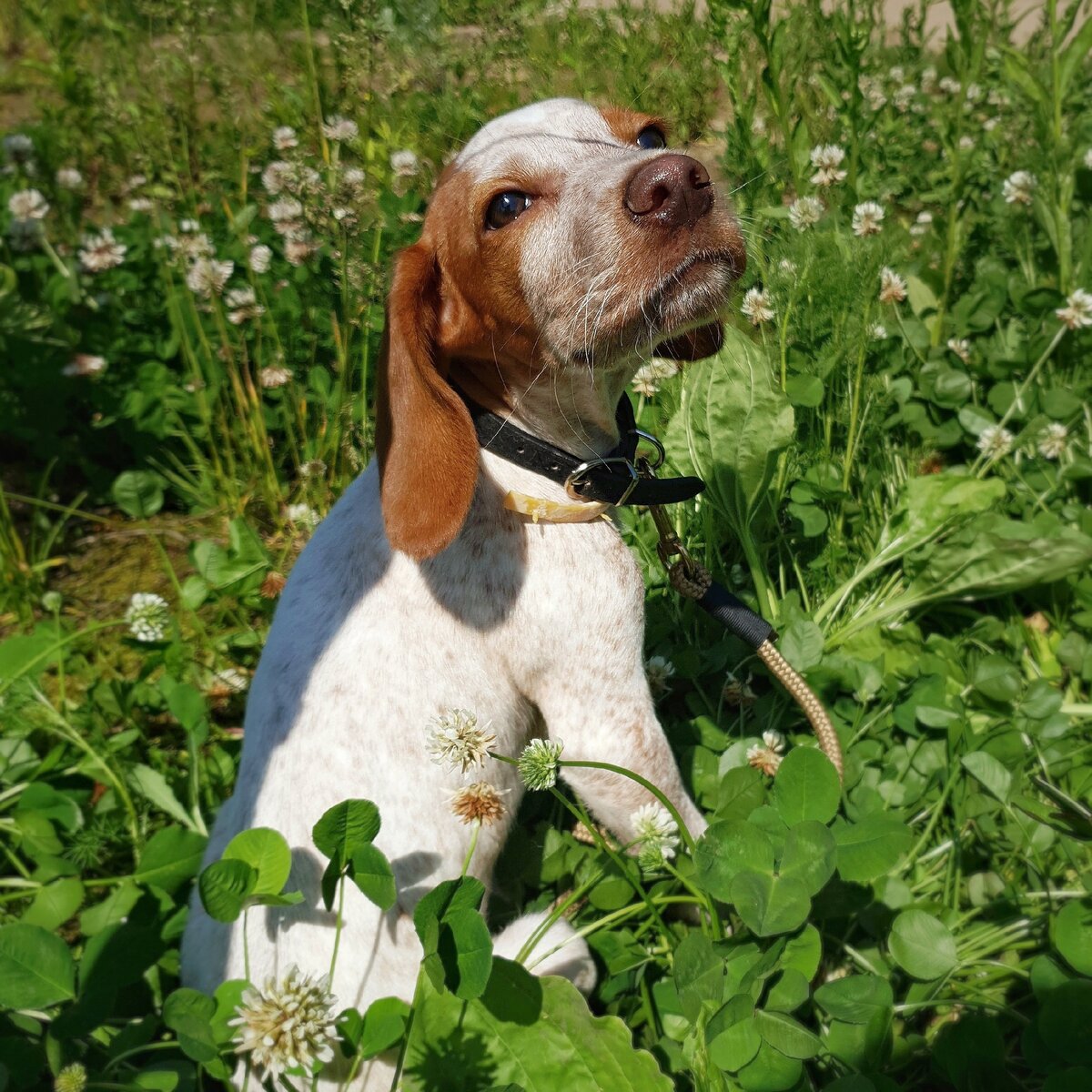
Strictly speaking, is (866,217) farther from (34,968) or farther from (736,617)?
(34,968)

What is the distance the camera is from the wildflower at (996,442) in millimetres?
2732

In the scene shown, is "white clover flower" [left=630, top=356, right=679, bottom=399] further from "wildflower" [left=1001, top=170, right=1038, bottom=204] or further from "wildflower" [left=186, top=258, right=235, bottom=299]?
"wildflower" [left=1001, top=170, right=1038, bottom=204]

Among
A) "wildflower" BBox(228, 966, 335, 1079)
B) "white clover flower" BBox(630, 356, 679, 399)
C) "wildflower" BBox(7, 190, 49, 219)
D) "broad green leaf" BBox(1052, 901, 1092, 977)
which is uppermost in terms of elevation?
"wildflower" BBox(7, 190, 49, 219)

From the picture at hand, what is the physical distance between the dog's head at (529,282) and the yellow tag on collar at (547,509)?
177mm

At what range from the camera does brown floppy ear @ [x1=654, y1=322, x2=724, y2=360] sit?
212cm

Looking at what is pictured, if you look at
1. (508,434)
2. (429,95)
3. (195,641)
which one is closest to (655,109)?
(429,95)

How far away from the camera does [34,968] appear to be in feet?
5.15

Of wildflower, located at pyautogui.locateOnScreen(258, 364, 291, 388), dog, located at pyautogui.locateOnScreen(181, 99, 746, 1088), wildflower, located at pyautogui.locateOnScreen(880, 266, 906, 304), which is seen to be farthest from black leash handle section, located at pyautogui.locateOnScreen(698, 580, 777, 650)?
wildflower, located at pyautogui.locateOnScreen(258, 364, 291, 388)

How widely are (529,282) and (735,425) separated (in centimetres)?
75

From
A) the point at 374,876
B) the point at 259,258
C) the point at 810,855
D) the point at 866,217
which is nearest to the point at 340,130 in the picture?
the point at 259,258

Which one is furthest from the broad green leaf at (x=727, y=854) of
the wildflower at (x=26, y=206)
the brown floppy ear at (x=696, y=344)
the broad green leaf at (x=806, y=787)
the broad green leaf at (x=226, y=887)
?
the wildflower at (x=26, y=206)

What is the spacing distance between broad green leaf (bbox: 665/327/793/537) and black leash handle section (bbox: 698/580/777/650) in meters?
0.33

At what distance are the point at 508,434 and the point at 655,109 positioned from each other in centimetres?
198

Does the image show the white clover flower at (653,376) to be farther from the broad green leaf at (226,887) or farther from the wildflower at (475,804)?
the broad green leaf at (226,887)
